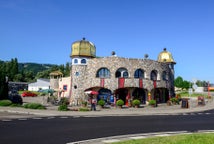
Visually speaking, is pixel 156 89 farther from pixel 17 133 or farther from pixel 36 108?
pixel 17 133

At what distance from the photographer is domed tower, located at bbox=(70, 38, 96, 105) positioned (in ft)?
131

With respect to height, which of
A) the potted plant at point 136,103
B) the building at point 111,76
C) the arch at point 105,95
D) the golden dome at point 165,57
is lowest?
the potted plant at point 136,103

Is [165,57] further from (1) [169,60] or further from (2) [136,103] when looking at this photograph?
(2) [136,103]

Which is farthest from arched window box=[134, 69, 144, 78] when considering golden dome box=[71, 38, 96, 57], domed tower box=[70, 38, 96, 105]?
domed tower box=[70, 38, 96, 105]

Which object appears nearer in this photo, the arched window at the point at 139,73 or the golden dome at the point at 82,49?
the arched window at the point at 139,73

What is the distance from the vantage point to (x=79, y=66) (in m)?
40.5

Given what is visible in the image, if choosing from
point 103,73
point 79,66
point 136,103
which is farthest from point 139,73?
point 79,66

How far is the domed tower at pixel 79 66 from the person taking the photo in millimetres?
40028

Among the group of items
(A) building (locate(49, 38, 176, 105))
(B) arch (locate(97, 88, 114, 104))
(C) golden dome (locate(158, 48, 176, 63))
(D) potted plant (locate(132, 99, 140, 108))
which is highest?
(C) golden dome (locate(158, 48, 176, 63))

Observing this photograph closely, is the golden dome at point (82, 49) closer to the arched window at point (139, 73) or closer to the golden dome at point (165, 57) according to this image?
the arched window at point (139, 73)

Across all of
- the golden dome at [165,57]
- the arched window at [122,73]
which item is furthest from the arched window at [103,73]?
the golden dome at [165,57]

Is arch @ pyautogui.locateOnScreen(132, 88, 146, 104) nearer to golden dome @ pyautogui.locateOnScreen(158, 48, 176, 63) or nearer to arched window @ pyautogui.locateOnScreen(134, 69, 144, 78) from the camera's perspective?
arched window @ pyautogui.locateOnScreen(134, 69, 144, 78)

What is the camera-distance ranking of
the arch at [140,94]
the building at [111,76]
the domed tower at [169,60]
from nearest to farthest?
the building at [111,76]
the arch at [140,94]
the domed tower at [169,60]

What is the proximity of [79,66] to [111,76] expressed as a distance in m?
5.77
